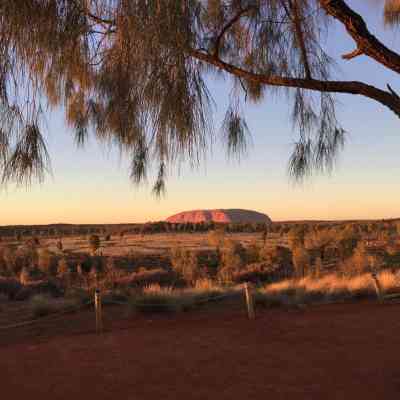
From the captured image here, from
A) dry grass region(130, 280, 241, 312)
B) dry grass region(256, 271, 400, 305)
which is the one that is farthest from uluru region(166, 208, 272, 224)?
dry grass region(130, 280, 241, 312)

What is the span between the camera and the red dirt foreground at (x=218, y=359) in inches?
223

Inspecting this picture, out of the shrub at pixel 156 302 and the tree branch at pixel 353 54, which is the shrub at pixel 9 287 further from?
the tree branch at pixel 353 54

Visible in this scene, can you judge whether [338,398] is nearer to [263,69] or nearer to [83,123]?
[263,69]

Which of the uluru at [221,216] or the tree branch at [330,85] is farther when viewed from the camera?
the uluru at [221,216]

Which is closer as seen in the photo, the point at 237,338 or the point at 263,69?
the point at 263,69

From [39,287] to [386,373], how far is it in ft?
45.9

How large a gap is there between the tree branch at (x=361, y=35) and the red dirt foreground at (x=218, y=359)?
3.83m

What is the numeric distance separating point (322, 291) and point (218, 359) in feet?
19.9

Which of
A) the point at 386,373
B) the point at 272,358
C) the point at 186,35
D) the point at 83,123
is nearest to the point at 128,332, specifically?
the point at 272,358

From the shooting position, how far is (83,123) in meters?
7.77

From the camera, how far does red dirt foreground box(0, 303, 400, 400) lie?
5.66m

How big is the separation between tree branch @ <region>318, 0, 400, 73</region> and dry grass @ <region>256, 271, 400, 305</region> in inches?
259

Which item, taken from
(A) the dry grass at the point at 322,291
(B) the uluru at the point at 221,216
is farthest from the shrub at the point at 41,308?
(B) the uluru at the point at 221,216

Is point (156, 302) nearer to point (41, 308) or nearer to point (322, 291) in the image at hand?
point (41, 308)
